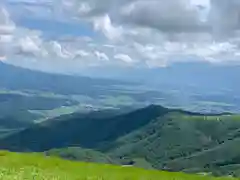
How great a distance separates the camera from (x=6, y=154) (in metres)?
53.6

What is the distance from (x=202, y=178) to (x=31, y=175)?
68.3 ft

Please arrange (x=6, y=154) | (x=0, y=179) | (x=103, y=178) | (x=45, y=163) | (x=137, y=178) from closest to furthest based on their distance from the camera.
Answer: (x=0, y=179)
(x=103, y=178)
(x=137, y=178)
(x=45, y=163)
(x=6, y=154)

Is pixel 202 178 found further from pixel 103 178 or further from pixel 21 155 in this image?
pixel 21 155

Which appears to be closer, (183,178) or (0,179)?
(0,179)

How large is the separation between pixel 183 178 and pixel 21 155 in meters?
19.5

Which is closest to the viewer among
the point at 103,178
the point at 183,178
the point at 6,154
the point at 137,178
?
the point at 103,178

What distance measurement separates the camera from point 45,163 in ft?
163

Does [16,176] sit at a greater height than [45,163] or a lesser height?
lesser

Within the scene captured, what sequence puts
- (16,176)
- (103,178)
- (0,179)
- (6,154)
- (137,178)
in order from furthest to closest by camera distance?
(6,154) → (137,178) → (103,178) → (16,176) → (0,179)

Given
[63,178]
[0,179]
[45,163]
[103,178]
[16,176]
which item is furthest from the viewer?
[45,163]

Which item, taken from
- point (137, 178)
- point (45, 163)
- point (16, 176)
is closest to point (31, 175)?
point (16, 176)

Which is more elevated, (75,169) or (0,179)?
(75,169)

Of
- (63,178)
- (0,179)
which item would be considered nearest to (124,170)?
(63,178)

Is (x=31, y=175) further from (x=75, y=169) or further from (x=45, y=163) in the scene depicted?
(x=45, y=163)
